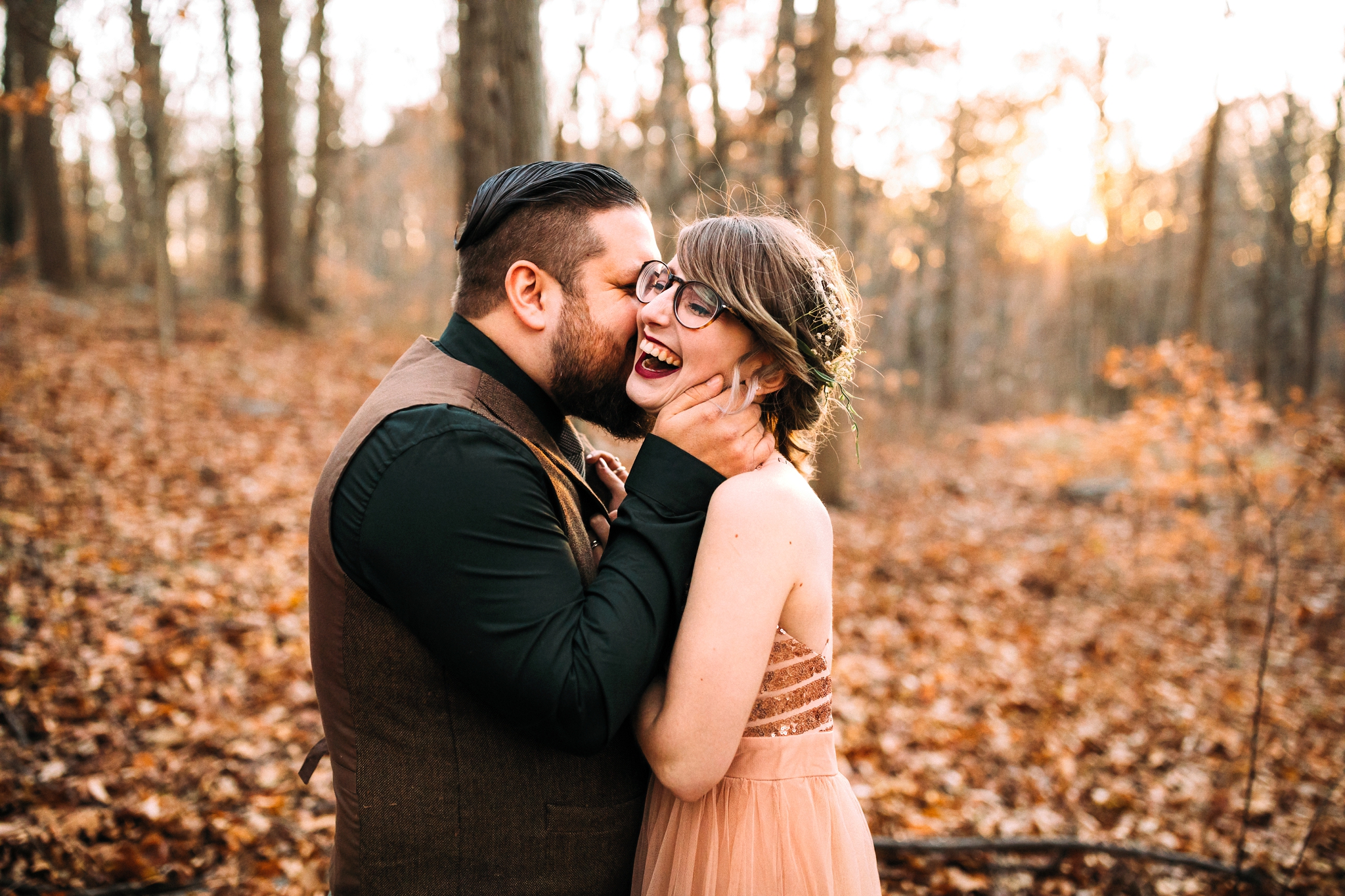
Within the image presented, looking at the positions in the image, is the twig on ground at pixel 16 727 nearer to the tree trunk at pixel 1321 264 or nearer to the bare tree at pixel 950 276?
the bare tree at pixel 950 276

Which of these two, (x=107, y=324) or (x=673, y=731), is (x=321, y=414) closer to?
(x=107, y=324)

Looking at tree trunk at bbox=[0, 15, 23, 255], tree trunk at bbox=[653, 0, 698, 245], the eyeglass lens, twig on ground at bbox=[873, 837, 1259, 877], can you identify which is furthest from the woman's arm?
tree trunk at bbox=[0, 15, 23, 255]

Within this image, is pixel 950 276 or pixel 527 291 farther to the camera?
pixel 950 276

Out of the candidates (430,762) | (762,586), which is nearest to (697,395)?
(762,586)

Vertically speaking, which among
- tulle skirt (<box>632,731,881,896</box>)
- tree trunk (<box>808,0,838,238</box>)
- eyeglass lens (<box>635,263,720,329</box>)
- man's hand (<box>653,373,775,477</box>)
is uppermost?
tree trunk (<box>808,0,838,238</box>)

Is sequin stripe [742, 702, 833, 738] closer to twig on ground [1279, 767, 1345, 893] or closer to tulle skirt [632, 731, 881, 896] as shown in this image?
tulle skirt [632, 731, 881, 896]

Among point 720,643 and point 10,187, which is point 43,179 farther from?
point 720,643

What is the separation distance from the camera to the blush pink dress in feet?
5.63

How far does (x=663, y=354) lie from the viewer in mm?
1799

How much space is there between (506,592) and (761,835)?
86 cm

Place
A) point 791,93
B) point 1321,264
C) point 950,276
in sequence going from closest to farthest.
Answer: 1. point 791,93
2. point 1321,264
3. point 950,276

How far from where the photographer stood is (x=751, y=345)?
178 centimetres

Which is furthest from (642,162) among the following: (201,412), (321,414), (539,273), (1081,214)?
(1081,214)

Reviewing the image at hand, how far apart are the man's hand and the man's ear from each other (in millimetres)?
409
